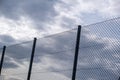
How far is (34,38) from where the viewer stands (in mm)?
8805

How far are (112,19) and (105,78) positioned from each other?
4.27ft

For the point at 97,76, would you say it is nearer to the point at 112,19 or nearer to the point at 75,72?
the point at 75,72

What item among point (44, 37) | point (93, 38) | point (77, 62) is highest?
point (44, 37)

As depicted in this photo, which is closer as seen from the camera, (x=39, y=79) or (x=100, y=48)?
(x=100, y=48)

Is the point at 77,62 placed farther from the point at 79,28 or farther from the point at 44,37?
the point at 44,37

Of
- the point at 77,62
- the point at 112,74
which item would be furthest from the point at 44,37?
the point at 112,74

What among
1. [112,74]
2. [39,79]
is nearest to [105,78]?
[112,74]

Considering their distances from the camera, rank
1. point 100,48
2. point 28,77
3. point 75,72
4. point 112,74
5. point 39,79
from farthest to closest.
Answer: point 28,77 → point 39,79 → point 75,72 → point 100,48 → point 112,74

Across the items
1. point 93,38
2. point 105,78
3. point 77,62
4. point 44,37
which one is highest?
point 44,37

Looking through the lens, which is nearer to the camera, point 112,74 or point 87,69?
point 112,74

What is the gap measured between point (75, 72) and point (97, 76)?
793 millimetres

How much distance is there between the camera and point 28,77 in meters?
8.72

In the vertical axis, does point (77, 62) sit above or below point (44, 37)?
below

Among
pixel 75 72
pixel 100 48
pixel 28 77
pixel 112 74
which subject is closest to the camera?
pixel 112 74
